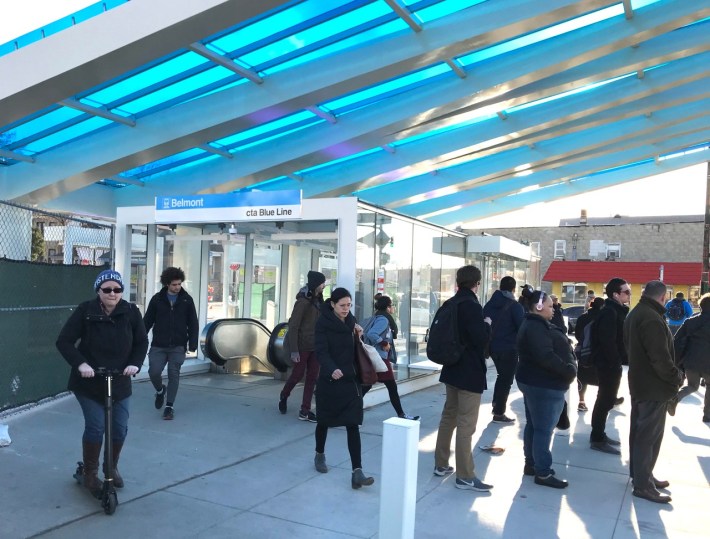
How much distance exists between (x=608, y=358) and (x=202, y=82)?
8.75 m

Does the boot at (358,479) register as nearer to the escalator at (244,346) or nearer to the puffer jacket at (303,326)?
the puffer jacket at (303,326)

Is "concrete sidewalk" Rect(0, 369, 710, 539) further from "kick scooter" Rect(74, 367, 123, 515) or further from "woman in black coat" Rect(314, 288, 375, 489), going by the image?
"woman in black coat" Rect(314, 288, 375, 489)

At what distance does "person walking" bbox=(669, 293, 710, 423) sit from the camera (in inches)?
305

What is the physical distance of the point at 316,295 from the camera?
7777 mm

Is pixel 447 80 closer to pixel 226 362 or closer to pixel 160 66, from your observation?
pixel 160 66

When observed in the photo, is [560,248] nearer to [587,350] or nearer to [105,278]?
[587,350]

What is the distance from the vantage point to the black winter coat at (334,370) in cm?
523

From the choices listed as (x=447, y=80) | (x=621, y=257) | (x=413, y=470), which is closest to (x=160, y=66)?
(x=447, y=80)

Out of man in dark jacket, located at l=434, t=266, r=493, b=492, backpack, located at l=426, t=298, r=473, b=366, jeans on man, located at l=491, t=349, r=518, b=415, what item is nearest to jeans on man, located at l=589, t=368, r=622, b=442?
jeans on man, located at l=491, t=349, r=518, b=415

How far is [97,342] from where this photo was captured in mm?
4668

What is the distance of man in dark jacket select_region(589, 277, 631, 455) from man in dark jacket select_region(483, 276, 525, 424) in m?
1.12

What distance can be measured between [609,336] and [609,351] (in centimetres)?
16

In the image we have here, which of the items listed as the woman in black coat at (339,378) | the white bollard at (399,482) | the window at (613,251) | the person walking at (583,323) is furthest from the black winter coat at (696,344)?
the window at (613,251)

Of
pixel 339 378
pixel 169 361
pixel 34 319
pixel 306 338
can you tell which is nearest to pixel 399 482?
pixel 339 378
